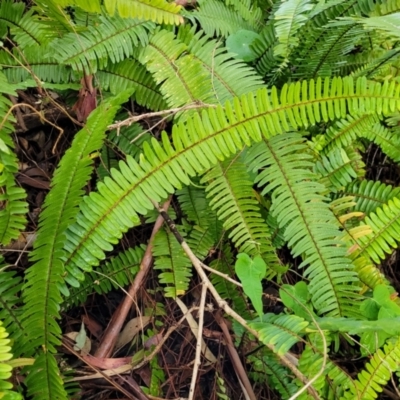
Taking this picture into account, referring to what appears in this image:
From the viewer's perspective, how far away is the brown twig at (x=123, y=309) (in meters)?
1.47

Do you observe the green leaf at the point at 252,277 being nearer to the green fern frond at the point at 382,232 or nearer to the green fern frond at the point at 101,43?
the green fern frond at the point at 382,232

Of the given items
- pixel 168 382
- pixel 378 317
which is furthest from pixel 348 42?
pixel 168 382

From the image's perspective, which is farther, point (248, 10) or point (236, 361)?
point (248, 10)

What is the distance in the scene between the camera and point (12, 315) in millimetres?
1288

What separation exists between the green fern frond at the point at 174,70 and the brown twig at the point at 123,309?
42 cm

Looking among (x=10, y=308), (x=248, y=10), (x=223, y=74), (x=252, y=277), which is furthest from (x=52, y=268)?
(x=248, y=10)

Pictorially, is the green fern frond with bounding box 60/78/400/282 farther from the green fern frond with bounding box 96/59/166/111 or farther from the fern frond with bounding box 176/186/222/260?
the green fern frond with bounding box 96/59/166/111

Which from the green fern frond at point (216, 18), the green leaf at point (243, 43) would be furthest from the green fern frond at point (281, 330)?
the green fern frond at point (216, 18)

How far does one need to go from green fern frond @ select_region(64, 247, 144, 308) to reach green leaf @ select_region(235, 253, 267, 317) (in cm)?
46

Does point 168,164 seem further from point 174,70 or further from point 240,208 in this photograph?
point 174,70

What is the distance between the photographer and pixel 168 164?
133 centimetres

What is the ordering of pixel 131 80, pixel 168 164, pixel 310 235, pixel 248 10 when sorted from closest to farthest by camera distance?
pixel 168 164 < pixel 310 235 < pixel 131 80 < pixel 248 10

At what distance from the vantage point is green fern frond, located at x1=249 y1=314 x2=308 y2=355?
1.15 metres

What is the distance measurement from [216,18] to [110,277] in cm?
117
